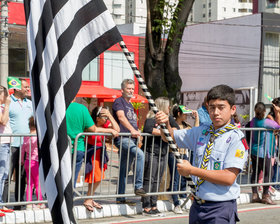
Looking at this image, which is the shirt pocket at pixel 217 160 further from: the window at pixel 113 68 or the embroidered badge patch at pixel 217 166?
the window at pixel 113 68

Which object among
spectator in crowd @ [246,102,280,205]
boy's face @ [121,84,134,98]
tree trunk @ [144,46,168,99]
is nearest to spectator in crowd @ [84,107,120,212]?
boy's face @ [121,84,134,98]

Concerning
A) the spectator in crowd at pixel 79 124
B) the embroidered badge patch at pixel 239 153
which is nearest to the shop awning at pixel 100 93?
the spectator in crowd at pixel 79 124

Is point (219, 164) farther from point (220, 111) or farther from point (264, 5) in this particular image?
point (264, 5)

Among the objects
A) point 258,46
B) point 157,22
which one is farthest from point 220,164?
point 258,46

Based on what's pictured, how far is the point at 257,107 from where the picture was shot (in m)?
8.74

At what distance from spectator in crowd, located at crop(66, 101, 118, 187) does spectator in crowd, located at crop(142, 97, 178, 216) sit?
62 cm

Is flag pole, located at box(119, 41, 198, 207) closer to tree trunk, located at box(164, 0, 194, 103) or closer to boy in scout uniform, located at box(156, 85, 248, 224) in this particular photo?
boy in scout uniform, located at box(156, 85, 248, 224)

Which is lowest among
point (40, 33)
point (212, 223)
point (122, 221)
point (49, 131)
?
point (122, 221)

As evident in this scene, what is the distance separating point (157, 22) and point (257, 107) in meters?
3.36

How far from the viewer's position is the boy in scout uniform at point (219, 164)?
366 cm

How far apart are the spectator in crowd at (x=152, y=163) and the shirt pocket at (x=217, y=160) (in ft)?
12.1

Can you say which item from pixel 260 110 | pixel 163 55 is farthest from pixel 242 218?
pixel 163 55

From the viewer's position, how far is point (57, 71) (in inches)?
129

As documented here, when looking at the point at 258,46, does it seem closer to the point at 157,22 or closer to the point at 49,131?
the point at 157,22
